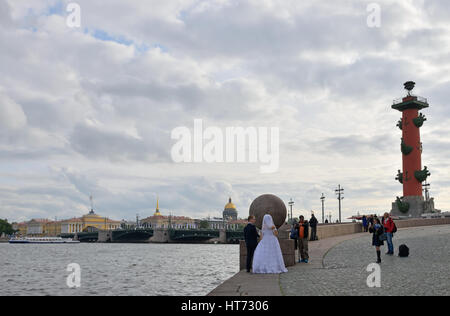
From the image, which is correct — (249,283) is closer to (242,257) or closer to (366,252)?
(242,257)

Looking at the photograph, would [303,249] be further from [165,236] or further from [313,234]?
[165,236]

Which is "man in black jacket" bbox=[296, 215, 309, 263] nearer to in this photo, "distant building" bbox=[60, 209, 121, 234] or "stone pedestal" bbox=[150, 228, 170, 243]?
"stone pedestal" bbox=[150, 228, 170, 243]

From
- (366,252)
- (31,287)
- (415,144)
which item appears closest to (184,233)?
(415,144)

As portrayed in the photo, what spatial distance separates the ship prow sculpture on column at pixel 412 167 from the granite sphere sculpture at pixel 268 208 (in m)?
42.0

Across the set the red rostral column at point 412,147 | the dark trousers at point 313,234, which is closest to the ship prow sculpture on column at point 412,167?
the red rostral column at point 412,147

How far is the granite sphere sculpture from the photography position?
46.9 feet

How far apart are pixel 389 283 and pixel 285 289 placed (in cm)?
248

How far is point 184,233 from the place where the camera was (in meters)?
119

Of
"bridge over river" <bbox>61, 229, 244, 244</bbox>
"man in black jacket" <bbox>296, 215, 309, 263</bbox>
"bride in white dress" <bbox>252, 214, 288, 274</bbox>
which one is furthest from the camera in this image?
"bridge over river" <bbox>61, 229, 244, 244</bbox>

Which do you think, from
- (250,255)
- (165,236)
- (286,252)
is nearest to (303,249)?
(286,252)

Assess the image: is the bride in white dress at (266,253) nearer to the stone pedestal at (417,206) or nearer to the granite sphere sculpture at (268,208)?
the granite sphere sculpture at (268,208)

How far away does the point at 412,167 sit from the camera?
172 feet


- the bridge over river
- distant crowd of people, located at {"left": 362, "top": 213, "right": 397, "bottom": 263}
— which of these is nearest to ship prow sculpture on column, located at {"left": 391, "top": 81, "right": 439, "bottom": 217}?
distant crowd of people, located at {"left": 362, "top": 213, "right": 397, "bottom": 263}

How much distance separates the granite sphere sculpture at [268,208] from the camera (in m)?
14.3
